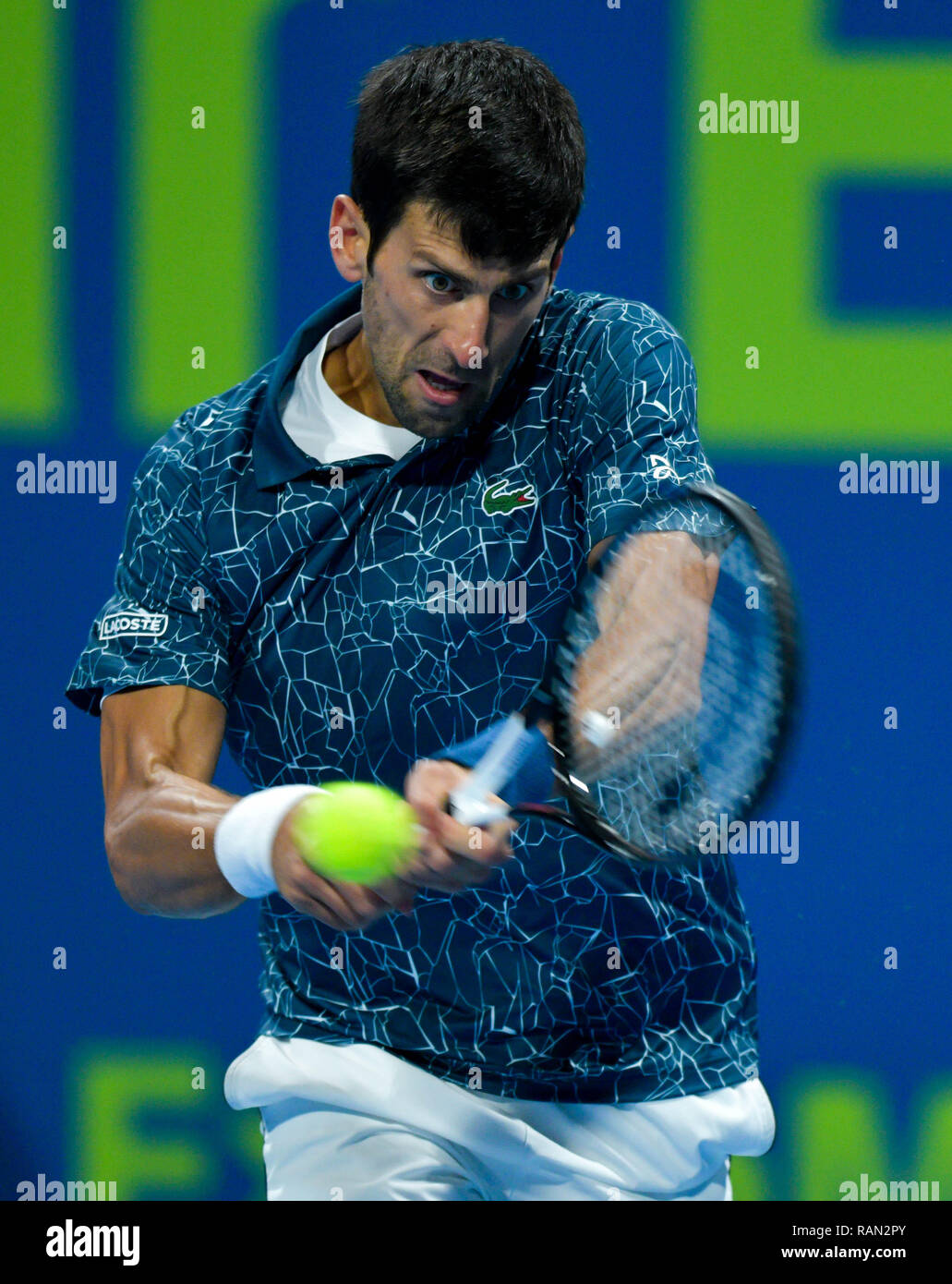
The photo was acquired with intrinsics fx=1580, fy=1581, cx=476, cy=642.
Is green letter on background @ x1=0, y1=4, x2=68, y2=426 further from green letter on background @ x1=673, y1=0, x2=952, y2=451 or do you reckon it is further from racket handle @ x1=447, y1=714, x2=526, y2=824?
racket handle @ x1=447, y1=714, x2=526, y2=824

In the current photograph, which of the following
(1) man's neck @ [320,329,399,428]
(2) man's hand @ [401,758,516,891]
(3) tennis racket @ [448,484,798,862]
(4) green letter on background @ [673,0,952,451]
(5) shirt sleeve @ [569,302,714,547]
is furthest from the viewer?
(4) green letter on background @ [673,0,952,451]

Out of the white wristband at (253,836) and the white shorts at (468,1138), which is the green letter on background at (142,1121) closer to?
the white shorts at (468,1138)

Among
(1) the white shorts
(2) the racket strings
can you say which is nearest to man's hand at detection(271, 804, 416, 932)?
(2) the racket strings

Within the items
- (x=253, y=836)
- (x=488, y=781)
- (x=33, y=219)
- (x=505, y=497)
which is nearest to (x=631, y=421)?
(x=505, y=497)

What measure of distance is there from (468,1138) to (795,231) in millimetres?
1588

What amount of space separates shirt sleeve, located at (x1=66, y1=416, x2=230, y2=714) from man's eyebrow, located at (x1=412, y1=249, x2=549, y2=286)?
0.33m

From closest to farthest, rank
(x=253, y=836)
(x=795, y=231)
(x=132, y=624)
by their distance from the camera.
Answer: (x=253, y=836)
(x=132, y=624)
(x=795, y=231)

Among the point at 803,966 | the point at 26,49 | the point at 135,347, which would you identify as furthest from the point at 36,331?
the point at 803,966

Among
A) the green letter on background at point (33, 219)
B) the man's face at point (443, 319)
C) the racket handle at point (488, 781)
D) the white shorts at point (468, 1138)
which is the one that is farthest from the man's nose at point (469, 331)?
the green letter on background at point (33, 219)

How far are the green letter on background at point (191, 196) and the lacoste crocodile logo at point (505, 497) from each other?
3.54 feet

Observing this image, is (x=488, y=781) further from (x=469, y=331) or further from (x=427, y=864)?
(x=469, y=331)

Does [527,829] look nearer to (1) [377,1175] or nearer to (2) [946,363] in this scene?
(1) [377,1175]

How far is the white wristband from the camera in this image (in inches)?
52.3

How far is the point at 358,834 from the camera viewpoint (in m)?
1.24
